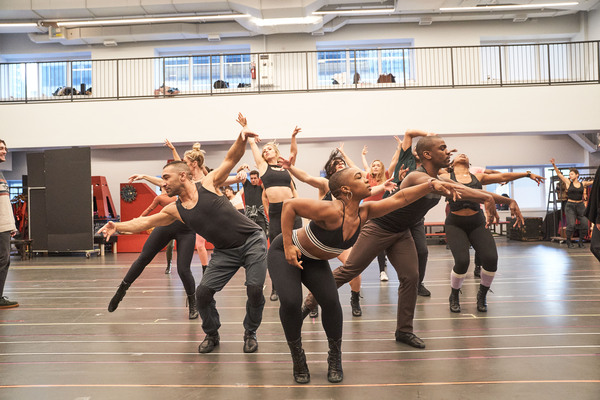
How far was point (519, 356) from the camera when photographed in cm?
350

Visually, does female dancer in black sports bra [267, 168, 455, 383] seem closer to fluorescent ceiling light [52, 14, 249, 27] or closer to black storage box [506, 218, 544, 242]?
black storage box [506, 218, 544, 242]

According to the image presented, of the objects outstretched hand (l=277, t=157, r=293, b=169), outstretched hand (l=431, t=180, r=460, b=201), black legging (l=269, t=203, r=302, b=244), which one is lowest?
black legging (l=269, t=203, r=302, b=244)

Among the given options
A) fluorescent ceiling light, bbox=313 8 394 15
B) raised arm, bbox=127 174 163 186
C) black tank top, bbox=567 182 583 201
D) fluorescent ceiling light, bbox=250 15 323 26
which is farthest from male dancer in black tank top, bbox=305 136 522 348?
fluorescent ceiling light, bbox=250 15 323 26

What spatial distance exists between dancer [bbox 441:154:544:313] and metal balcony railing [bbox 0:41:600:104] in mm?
A: 11008

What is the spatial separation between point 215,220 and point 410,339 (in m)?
1.69

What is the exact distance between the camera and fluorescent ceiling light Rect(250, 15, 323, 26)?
1477cm

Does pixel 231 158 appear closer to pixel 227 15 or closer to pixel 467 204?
pixel 467 204

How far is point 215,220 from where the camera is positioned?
374 cm

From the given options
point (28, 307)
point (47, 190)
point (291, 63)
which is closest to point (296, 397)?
point (28, 307)

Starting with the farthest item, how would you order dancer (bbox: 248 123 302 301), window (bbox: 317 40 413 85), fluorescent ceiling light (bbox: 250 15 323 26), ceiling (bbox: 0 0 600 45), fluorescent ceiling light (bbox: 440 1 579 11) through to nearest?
window (bbox: 317 40 413 85)
fluorescent ceiling light (bbox: 250 15 323 26)
ceiling (bbox: 0 0 600 45)
fluorescent ceiling light (bbox: 440 1 579 11)
dancer (bbox: 248 123 302 301)

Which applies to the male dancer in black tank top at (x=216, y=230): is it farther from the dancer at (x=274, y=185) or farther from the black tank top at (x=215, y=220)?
the dancer at (x=274, y=185)

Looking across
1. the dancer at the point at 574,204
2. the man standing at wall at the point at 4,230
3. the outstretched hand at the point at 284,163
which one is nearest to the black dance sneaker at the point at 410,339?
the outstretched hand at the point at 284,163

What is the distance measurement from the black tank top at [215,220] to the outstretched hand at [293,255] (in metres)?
0.94

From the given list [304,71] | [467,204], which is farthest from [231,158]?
[304,71]
